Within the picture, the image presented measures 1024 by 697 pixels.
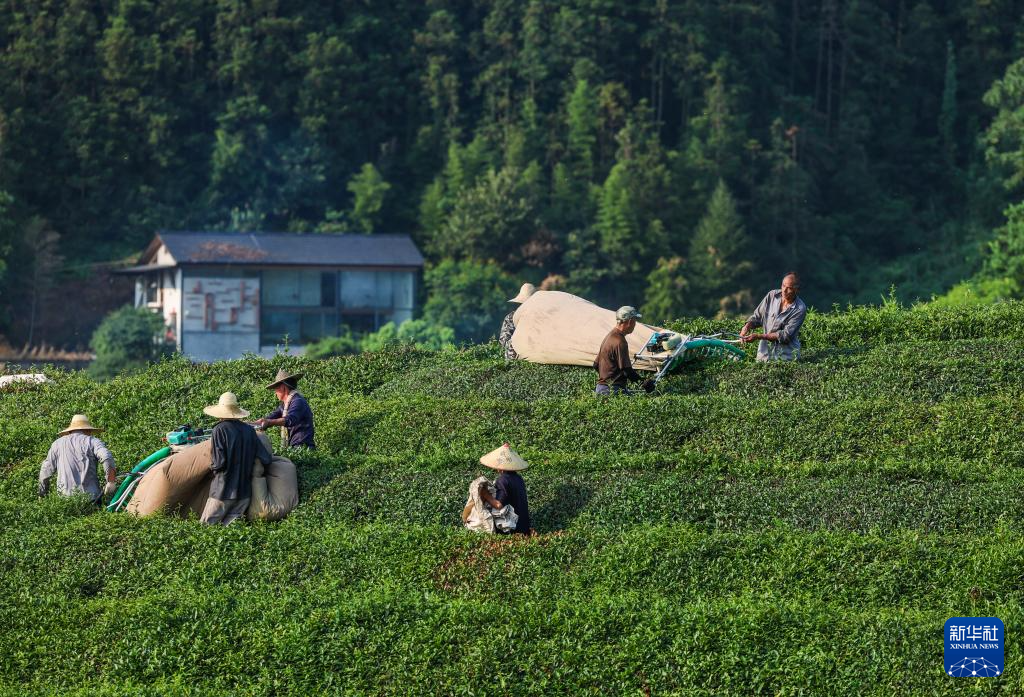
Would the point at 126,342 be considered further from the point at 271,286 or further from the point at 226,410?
the point at 226,410

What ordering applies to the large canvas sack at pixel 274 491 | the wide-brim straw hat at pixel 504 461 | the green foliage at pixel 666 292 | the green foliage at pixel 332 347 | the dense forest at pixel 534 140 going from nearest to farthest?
the wide-brim straw hat at pixel 504 461 → the large canvas sack at pixel 274 491 → the green foliage at pixel 332 347 → the green foliage at pixel 666 292 → the dense forest at pixel 534 140

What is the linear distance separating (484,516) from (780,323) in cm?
792

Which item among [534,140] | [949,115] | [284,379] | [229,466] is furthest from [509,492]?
[949,115]

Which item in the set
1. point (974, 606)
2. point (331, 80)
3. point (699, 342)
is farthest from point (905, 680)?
point (331, 80)

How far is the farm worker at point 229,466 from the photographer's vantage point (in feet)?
61.7

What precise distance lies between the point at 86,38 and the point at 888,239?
4044cm

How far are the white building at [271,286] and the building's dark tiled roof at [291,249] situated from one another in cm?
4

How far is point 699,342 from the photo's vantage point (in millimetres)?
24125

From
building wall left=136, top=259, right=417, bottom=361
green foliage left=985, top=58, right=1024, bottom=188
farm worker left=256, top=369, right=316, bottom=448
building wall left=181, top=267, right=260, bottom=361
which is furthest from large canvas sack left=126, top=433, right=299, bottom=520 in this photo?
green foliage left=985, top=58, right=1024, bottom=188

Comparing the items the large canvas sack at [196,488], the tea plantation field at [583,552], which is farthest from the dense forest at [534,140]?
the large canvas sack at [196,488]

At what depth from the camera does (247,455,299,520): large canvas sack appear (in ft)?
62.6

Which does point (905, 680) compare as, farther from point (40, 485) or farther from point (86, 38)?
point (86, 38)

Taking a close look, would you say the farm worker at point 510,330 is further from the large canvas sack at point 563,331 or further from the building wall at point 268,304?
the building wall at point 268,304

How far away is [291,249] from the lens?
6506 cm
